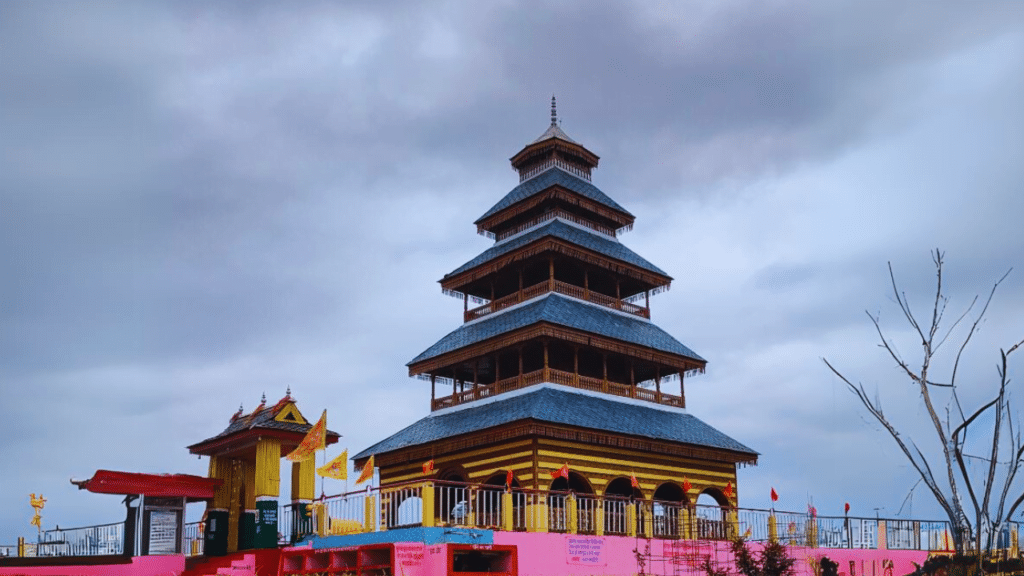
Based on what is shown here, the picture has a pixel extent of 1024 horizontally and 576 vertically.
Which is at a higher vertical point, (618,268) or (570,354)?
(618,268)

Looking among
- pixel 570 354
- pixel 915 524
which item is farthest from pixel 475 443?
pixel 915 524

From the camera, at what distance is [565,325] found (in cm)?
3172

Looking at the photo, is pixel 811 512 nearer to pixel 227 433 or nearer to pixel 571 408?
pixel 571 408

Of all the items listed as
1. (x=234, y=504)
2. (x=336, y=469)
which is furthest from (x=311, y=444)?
(x=234, y=504)

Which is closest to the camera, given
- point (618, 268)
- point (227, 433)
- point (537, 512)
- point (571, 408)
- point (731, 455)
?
point (537, 512)

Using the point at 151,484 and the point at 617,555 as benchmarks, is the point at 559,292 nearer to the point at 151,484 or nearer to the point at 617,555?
the point at 617,555

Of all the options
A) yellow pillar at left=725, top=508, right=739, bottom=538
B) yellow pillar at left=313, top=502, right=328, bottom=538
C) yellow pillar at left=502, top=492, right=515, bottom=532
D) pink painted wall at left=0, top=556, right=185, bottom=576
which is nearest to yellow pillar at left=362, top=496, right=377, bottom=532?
yellow pillar at left=313, top=502, right=328, bottom=538

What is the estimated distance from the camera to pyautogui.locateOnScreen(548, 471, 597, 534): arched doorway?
23.6 metres

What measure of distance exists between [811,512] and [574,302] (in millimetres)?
10807

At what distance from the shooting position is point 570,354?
3525 centimetres

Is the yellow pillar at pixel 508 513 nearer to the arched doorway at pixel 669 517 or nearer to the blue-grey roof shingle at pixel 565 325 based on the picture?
the arched doorway at pixel 669 517

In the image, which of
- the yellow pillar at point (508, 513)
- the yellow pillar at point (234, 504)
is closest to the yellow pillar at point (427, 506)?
the yellow pillar at point (508, 513)

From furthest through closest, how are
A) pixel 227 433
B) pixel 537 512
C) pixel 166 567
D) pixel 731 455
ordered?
pixel 731 455
pixel 227 433
pixel 166 567
pixel 537 512

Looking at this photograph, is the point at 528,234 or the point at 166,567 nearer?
the point at 166,567
